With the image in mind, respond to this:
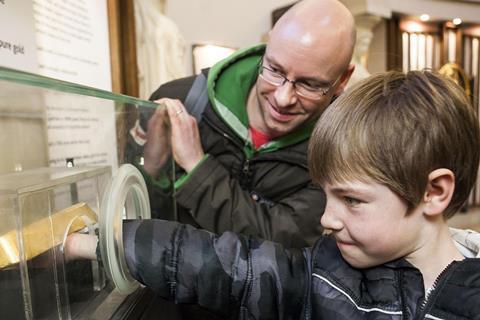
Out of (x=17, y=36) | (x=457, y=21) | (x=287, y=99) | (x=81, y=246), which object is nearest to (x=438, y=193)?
(x=287, y=99)

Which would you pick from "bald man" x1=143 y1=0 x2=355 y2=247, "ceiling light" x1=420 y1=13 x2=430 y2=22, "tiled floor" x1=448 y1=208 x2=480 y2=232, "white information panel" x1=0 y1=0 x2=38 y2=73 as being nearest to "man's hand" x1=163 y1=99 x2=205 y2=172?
"bald man" x1=143 y1=0 x2=355 y2=247

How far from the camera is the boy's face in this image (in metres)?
0.64

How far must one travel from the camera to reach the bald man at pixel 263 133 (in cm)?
96

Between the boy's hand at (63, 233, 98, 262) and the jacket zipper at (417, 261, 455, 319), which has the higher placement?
the boy's hand at (63, 233, 98, 262)

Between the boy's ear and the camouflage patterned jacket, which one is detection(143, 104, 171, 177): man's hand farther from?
the boy's ear

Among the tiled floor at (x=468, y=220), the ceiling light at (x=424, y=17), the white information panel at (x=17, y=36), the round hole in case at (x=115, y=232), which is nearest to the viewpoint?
the round hole in case at (x=115, y=232)

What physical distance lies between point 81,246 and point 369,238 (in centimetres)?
43

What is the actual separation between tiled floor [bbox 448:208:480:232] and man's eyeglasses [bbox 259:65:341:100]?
3522 millimetres

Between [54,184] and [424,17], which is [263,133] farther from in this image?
[424,17]

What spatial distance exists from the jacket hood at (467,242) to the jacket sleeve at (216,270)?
30cm

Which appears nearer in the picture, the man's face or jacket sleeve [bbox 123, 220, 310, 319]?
jacket sleeve [bbox 123, 220, 310, 319]

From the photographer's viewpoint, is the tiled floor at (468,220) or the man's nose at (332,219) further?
the tiled floor at (468,220)

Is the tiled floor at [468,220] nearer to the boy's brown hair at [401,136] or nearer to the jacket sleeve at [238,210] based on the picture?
the jacket sleeve at [238,210]

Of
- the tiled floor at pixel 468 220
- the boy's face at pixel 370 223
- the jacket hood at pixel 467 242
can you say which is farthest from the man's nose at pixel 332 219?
the tiled floor at pixel 468 220
